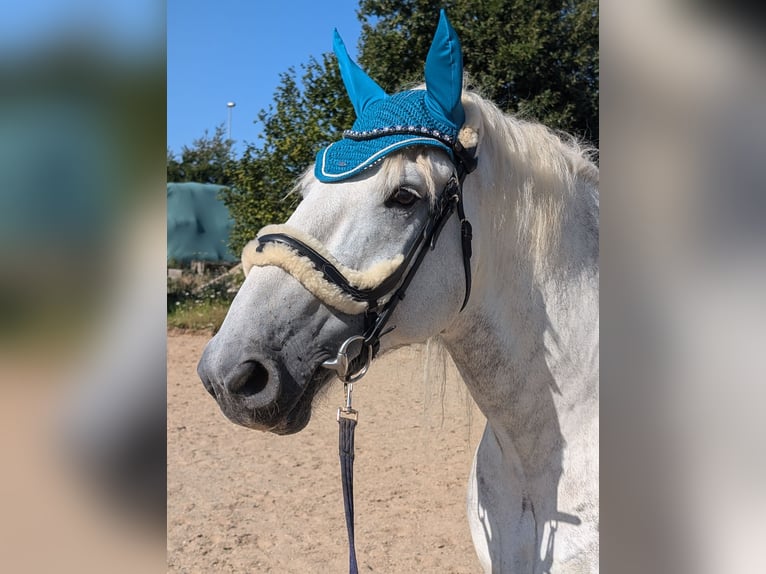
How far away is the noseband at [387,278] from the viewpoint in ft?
4.32

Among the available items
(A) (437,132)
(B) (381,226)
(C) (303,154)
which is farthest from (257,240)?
(C) (303,154)

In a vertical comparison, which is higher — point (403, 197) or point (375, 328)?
point (403, 197)

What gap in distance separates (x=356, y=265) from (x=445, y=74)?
520 mm

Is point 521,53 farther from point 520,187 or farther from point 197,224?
point 197,224

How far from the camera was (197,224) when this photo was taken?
16344mm
